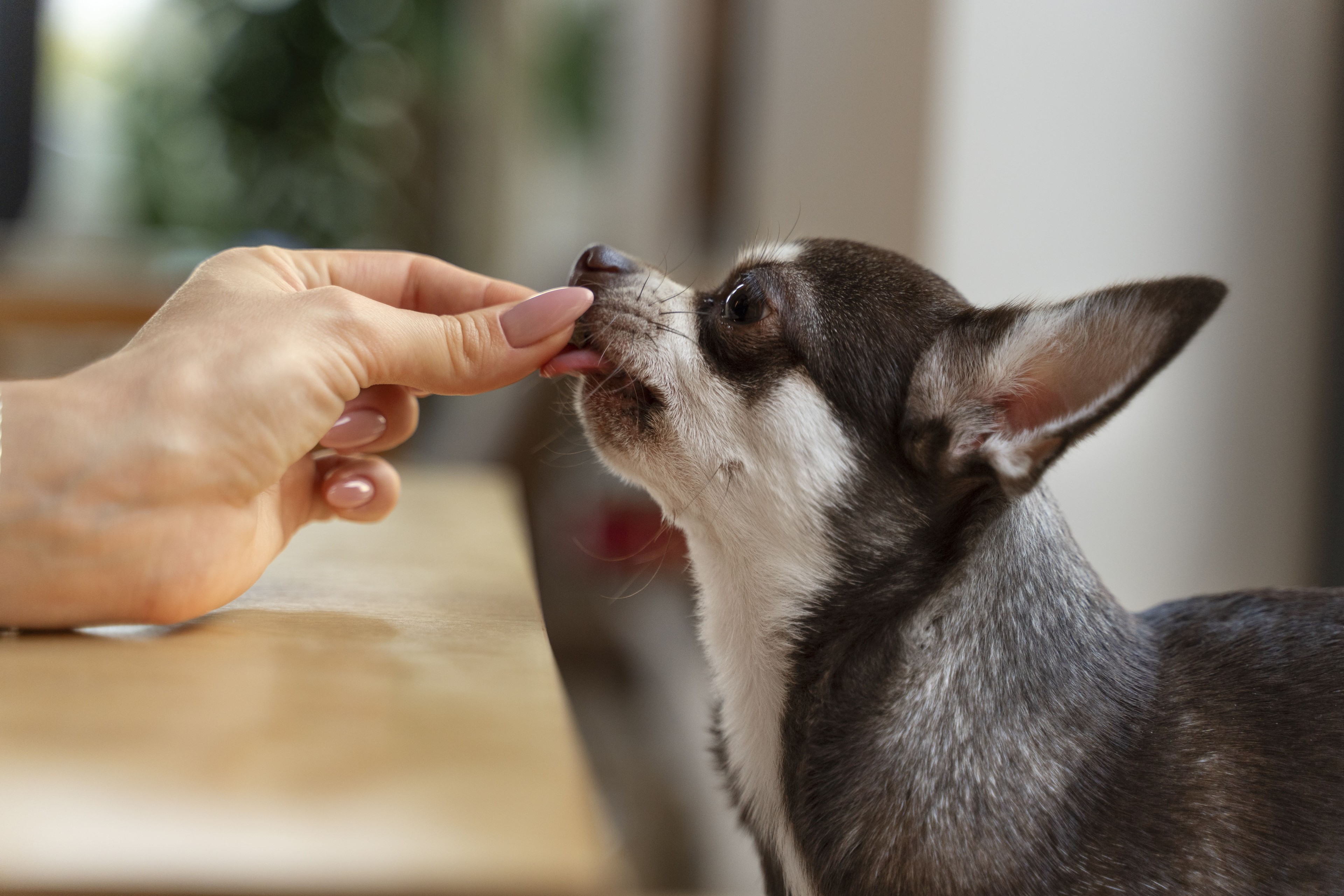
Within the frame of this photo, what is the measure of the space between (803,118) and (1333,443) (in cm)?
174

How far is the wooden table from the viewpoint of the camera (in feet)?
1.35

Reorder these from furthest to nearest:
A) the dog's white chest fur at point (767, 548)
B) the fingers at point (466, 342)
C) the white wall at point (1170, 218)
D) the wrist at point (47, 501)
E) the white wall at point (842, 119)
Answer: the white wall at point (842, 119)
the white wall at point (1170, 218)
the dog's white chest fur at point (767, 548)
the fingers at point (466, 342)
the wrist at point (47, 501)

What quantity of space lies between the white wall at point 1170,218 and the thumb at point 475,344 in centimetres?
155

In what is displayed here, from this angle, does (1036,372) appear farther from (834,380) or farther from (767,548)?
(767,548)

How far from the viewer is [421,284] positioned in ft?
3.79

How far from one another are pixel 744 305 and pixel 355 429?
1.42 ft

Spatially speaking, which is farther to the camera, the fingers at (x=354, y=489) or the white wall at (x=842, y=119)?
the white wall at (x=842, y=119)

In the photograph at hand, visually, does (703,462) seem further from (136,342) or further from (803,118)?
(803,118)

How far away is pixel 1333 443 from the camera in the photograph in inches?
99.8

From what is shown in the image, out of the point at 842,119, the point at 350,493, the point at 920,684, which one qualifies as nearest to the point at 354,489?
the point at 350,493

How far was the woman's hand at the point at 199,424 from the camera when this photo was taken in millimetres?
751

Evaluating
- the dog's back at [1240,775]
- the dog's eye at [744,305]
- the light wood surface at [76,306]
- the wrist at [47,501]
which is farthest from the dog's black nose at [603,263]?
the light wood surface at [76,306]

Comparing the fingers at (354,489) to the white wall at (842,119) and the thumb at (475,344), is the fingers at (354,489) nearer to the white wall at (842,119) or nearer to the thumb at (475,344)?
the thumb at (475,344)

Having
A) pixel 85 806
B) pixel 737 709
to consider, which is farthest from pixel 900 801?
pixel 85 806
